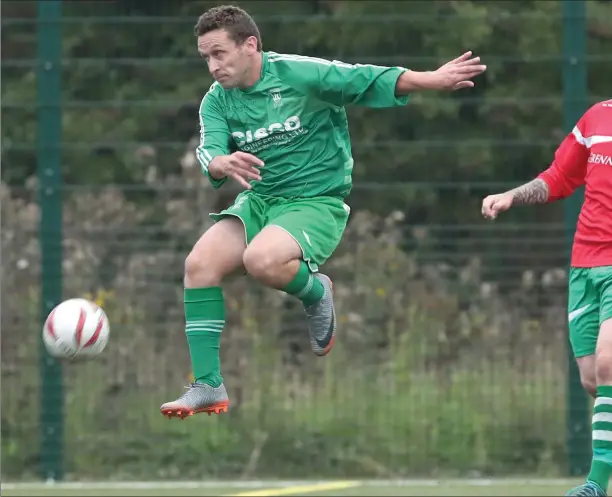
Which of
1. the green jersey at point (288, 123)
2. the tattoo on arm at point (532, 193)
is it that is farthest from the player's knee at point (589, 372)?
the green jersey at point (288, 123)

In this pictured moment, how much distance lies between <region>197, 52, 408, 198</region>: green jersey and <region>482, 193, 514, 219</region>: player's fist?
2.03ft

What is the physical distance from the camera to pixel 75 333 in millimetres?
6910

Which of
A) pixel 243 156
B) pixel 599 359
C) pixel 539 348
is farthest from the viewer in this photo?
pixel 539 348

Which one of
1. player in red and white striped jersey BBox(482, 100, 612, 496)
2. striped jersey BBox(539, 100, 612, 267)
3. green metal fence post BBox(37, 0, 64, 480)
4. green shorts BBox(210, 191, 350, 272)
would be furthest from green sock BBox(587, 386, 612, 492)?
green metal fence post BBox(37, 0, 64, 480)

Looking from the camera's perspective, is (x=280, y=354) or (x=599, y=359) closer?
(x=599, y=359)

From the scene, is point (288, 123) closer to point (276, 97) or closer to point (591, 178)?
point (276, 97)

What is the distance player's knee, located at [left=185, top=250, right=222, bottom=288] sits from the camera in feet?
22.4

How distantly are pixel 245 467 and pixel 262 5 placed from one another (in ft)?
8.62

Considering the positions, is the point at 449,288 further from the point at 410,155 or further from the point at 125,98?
the point at 125,98

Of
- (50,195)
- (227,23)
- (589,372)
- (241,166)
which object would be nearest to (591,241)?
(589,372)

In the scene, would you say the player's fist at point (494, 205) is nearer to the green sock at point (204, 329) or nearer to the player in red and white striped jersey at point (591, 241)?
the player in red and white striped jersey at point (591, 241)

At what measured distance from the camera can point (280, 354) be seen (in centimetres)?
956

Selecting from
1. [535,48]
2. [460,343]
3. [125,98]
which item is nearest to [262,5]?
[125,98]

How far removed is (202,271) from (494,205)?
129 centimetres
